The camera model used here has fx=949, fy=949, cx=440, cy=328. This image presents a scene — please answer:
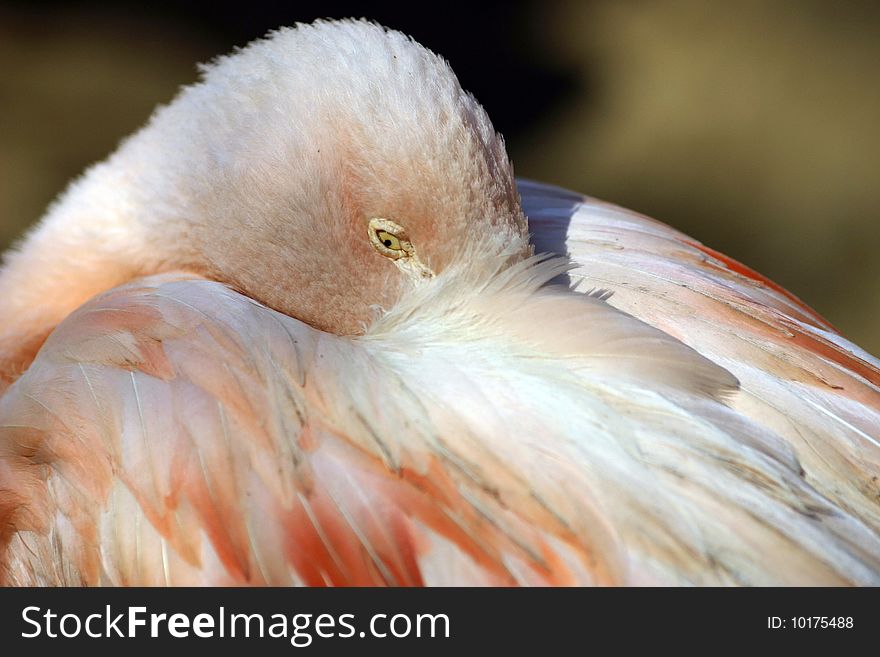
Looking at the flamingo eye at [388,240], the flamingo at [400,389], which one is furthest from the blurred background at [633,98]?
the flamingo eye at [388,240]

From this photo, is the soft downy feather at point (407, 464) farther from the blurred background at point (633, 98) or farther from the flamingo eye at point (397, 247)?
the blurred background at point (633, 98)

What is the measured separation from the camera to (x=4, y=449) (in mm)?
1197

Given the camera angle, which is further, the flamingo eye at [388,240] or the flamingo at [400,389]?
the flamingo eye at [388,240]

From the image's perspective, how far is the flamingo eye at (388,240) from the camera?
4.65 ft

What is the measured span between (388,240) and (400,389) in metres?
0.36

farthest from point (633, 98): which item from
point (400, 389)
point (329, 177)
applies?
point (400, 389)

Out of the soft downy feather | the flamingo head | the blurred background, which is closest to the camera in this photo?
the soft downy feather

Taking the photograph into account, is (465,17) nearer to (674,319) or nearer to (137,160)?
(137,160)

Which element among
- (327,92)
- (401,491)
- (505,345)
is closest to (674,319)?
(505,345)

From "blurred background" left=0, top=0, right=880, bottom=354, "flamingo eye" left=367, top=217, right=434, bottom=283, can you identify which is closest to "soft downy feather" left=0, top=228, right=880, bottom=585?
"flamingo eye" left=367, top=217, right=434, bottom=283

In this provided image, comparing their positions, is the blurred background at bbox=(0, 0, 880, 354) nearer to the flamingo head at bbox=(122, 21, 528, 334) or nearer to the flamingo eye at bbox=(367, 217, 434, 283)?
the flamingo head at bbox=(122, 21, 528, 334)

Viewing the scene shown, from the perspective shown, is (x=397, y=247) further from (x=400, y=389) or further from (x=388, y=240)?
(x=400, y=389)

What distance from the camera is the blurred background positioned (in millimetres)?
3604

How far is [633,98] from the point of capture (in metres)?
3.85
